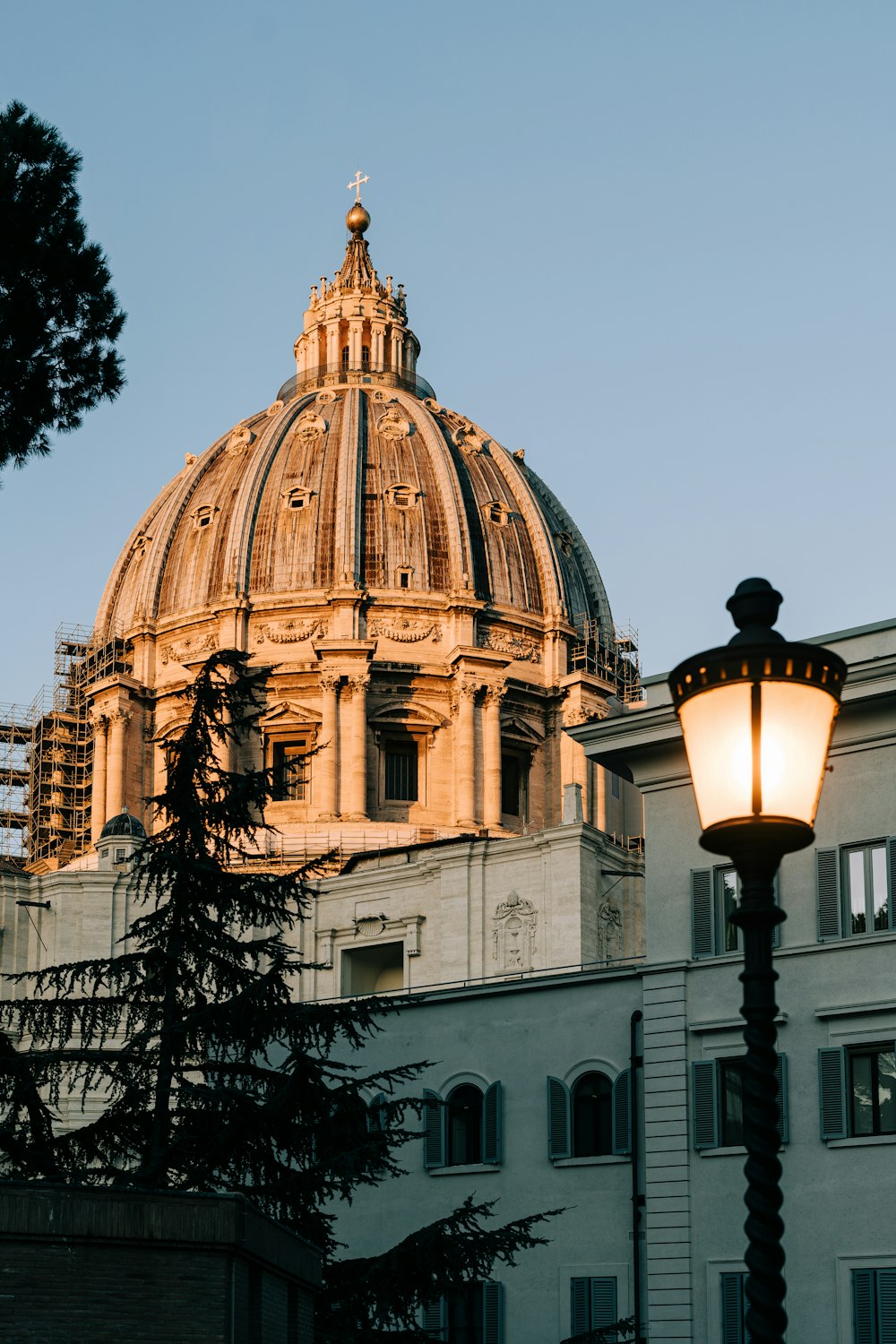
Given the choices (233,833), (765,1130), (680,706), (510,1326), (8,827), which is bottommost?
(510,1326)

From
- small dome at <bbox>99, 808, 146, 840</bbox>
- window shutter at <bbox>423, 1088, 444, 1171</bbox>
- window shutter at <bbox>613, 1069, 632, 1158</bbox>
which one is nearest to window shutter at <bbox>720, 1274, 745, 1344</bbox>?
window shutter at <bbox>613, 1069, 632, 1158</bbox>

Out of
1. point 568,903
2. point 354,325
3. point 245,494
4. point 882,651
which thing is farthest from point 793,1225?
point 354,325

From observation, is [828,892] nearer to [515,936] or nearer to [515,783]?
[515,936]

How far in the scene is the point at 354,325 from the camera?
10581cm

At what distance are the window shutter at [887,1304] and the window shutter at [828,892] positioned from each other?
489 centimetres

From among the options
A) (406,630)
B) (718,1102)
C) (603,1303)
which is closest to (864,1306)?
(718,1102)

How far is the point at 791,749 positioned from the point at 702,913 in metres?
24.7

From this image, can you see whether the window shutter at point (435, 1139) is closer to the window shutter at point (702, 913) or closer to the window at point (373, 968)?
the window shutter at point (702, 913)

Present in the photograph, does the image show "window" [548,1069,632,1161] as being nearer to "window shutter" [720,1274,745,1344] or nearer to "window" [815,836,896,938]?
"window shutter" [720,1274,745,1344]

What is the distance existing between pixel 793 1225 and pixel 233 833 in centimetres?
1002

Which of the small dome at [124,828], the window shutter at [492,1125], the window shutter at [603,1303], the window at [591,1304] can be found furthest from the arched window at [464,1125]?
the small dome at [124,828]

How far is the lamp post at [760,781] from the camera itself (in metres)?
9.14

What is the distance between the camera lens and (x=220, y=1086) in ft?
86.5

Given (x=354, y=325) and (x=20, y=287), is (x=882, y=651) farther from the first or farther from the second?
(x=354, y=325)
